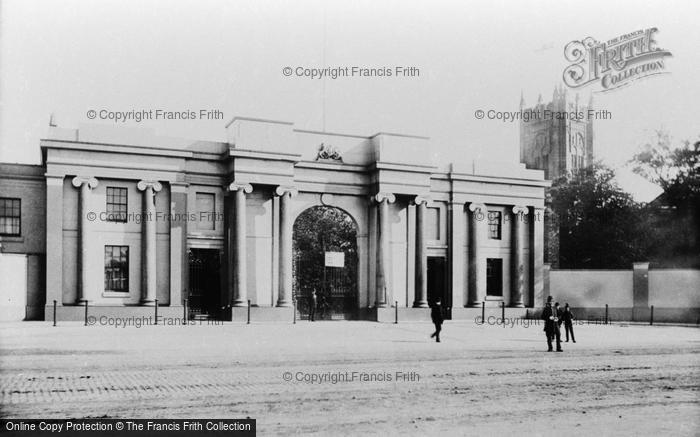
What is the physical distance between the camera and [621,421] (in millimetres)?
9789

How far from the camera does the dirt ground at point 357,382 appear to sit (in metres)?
9.58

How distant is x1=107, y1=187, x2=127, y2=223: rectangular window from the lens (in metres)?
28.8

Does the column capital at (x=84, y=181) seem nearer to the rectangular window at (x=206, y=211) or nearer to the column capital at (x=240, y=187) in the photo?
the rectangular window at (x=206, y=211)

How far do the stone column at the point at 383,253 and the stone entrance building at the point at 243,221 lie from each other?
0.06m

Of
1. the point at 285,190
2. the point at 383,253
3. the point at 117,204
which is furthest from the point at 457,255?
the point at 117,204

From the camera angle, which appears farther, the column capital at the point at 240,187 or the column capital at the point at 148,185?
the column capital at the point at 240,187

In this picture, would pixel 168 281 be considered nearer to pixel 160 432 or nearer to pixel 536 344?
pixel 536 344

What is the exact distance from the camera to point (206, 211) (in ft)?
99.3

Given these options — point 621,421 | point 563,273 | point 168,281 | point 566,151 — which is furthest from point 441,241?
point 566,151

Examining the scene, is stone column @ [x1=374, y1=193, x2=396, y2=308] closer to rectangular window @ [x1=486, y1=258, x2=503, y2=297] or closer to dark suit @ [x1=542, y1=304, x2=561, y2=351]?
rectangular window @ [x1=486, y1=258, x2=503, y2=297]

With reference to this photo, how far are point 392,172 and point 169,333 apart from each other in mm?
13904

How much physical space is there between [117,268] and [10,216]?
15.2 feet

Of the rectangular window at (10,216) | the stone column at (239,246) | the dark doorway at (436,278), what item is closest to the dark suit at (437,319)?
the stone column at (239,246)

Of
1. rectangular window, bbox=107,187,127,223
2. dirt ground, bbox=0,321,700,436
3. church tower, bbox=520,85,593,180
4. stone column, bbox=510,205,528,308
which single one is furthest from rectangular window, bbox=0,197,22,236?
church tower, bbox=520,85,593,180
